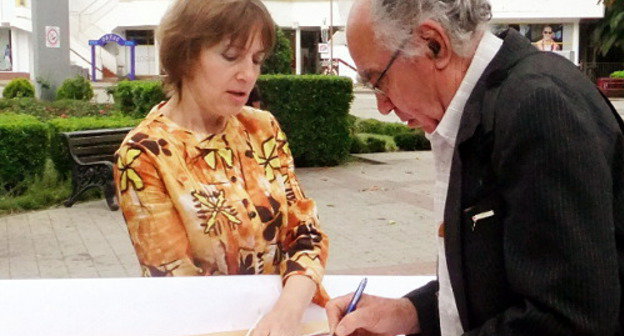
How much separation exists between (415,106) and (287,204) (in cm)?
76

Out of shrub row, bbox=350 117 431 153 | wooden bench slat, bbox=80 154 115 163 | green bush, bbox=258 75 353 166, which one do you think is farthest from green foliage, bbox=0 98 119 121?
wooden bench slat, bbox=80 154 115 163

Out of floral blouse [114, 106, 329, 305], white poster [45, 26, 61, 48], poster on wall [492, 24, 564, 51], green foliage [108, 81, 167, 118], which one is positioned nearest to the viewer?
floral blouse [114, 106, 329, 305]

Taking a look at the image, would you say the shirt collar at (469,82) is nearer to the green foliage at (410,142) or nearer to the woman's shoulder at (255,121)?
the woman's shoulder at (255,121)

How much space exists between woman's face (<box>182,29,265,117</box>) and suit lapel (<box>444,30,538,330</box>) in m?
0.85

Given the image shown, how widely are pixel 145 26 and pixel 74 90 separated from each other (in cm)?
3039

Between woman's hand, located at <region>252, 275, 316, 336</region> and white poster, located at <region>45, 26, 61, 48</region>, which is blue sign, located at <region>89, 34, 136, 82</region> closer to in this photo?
white poster, located at <region>45, 26, 61, 48</region>

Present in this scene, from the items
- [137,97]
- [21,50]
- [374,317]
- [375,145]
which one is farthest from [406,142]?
[21,50]

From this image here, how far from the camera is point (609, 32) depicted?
43.5 meters

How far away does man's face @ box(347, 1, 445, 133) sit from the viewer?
1403mm

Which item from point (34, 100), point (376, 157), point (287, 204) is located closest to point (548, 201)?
point (287, 204)

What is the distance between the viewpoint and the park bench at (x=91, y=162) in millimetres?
9219

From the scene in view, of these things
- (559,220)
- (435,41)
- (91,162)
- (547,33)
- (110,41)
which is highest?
(547,33)

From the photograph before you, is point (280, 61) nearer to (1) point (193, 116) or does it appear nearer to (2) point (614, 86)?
(1) point (193, 116)

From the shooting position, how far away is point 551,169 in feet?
3.85
